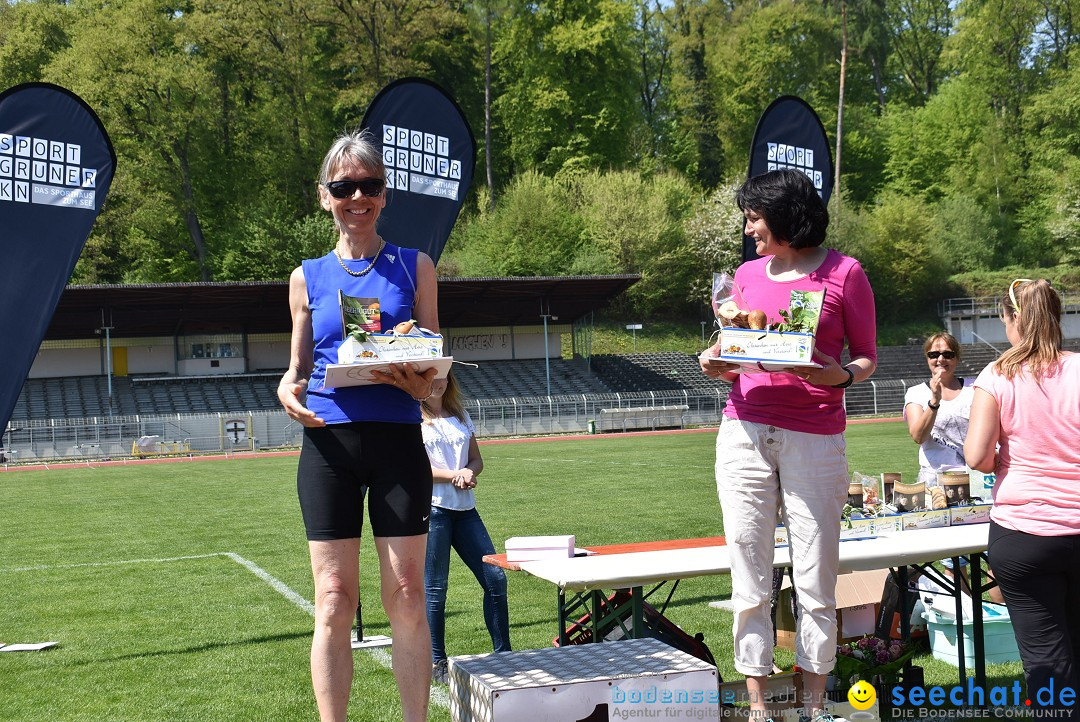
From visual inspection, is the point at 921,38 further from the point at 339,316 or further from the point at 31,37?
the point at 339,316

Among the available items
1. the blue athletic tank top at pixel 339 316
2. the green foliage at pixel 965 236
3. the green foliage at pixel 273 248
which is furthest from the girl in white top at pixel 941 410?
the green foliage at pixel 965 236

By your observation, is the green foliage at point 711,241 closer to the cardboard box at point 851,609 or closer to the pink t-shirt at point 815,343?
the cardboard box at point 851,609

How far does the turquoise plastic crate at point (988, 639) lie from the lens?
5.71 m

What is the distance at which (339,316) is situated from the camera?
3.73 m

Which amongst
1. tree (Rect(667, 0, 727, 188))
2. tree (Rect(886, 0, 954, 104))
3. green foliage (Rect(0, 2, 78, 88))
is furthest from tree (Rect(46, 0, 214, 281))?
tree (Rect(886, 0, 954, 104))

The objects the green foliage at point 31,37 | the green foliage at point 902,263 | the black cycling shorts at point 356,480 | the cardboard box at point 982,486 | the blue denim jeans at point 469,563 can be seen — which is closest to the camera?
the black cycling shorts at point 356,480

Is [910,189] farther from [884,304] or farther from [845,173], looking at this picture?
[884,304]

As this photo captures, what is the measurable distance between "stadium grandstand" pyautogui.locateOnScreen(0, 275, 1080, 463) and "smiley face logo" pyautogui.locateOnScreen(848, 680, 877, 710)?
102 feet

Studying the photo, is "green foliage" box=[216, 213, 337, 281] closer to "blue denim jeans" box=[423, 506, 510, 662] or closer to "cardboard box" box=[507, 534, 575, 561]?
"blue denim jeans" box=[423, 506, 510, 662]

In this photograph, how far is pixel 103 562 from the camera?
11.0 meters

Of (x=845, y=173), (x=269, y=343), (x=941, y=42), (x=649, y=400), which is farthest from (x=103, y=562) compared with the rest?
(x=941, y=42)

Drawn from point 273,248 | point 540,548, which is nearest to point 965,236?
point 273,248

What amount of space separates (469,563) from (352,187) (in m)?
2.91

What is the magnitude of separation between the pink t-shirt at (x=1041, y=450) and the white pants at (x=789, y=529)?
1.98 ft
